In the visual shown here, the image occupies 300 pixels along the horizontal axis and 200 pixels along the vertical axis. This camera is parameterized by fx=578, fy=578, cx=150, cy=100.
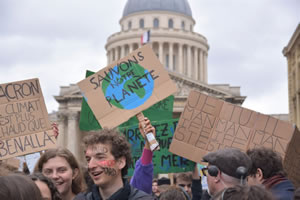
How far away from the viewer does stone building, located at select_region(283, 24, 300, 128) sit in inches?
1357

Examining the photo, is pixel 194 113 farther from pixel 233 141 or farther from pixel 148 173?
pixel 148 173

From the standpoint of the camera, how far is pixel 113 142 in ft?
13.4

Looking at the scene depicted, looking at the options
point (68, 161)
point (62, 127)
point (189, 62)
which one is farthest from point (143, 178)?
point (189, 62)

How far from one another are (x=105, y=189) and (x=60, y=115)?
50712mm

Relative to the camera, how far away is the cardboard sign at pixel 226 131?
19.2 feet

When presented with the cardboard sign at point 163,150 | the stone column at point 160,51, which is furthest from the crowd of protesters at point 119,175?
the stone column at point 160,51

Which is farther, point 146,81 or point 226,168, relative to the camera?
point 146,81

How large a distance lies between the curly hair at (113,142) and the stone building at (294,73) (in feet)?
99.3

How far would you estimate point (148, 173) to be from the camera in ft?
15.5

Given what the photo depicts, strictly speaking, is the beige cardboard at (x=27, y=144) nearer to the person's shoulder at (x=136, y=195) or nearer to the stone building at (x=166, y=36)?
the person's shoulder at (x=136, y=195)

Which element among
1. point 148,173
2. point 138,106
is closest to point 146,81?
point 138,106

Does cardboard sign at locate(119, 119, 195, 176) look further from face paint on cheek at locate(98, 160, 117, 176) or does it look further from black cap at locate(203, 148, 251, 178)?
face paint on cheek at locate(98, 160, 117, 176)

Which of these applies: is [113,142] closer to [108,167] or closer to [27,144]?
[108,167]

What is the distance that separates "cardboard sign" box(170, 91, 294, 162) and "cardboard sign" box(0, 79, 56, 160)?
136 centimetres
